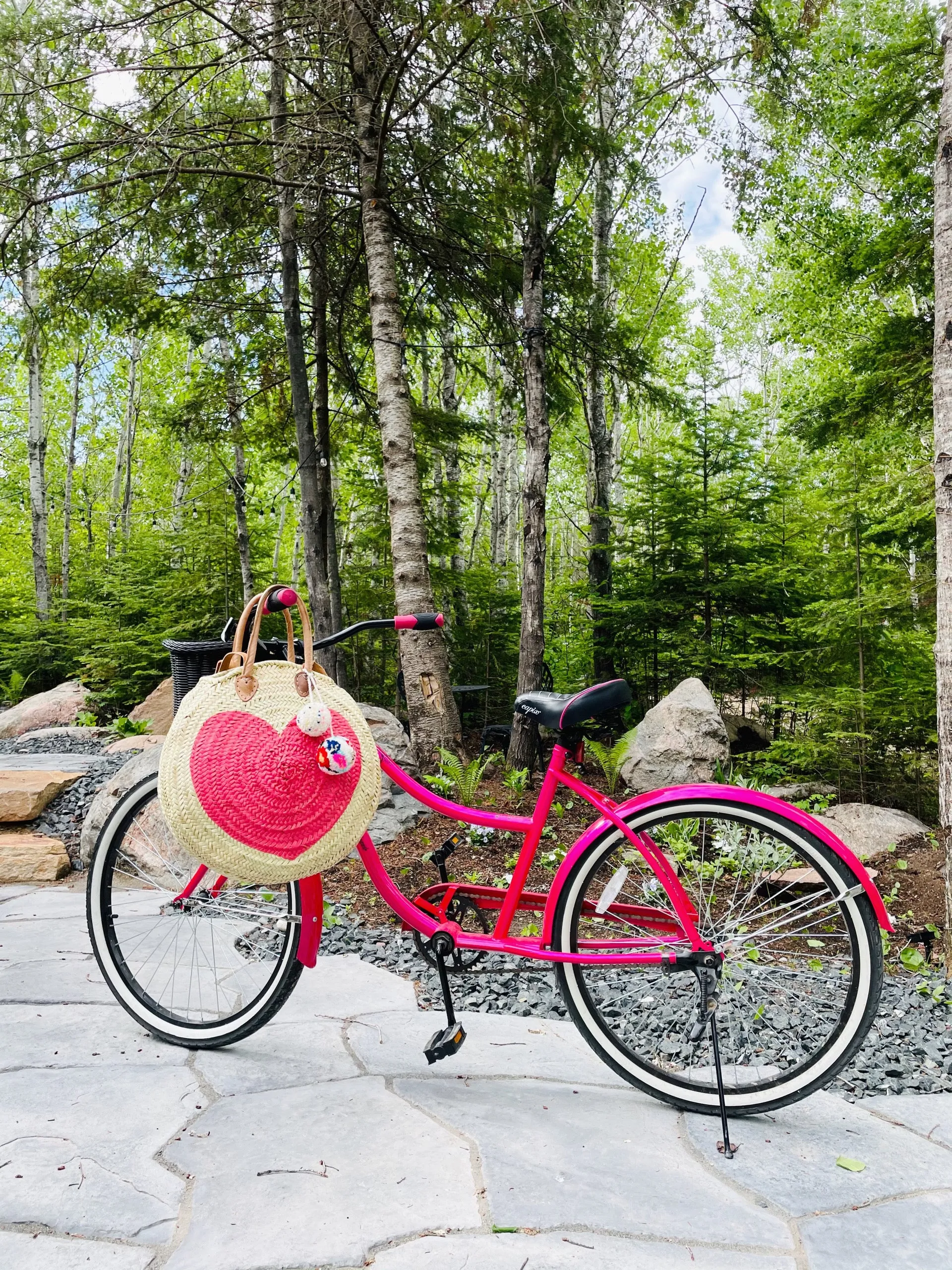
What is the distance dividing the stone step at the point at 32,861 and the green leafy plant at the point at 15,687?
730cm

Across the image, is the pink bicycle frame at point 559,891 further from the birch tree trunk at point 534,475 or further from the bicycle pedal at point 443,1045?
the birch tree trunk at point 534,475

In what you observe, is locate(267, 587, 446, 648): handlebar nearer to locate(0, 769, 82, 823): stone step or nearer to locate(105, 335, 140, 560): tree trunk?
locate(0, 769, 82, 823): stone step

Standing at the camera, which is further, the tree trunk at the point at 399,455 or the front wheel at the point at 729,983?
the tree trunk at the point at 399,455

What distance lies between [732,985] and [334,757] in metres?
1.75

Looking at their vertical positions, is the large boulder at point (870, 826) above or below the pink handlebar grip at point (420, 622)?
below

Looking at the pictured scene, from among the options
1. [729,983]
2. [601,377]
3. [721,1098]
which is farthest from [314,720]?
[601,377]

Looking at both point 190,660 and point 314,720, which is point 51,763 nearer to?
point 190,660

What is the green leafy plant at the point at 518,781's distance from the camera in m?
5.42

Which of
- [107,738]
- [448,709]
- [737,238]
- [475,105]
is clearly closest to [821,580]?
[448,709]

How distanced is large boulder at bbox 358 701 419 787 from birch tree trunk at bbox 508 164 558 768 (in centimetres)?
87

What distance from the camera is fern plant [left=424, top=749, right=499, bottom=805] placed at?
189 inches

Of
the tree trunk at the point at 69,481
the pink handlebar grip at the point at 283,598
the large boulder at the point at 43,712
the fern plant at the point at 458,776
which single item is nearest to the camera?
the pink handlebar grip at the point at 283,598

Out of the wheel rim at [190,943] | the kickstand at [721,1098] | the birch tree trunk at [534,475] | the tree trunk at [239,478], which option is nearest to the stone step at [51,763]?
the tree trunk at [239,478]

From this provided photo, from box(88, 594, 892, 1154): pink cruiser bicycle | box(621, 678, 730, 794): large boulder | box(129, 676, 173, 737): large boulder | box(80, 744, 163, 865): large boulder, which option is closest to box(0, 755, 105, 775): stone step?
box(80, 744, 163, 865): large boulder
